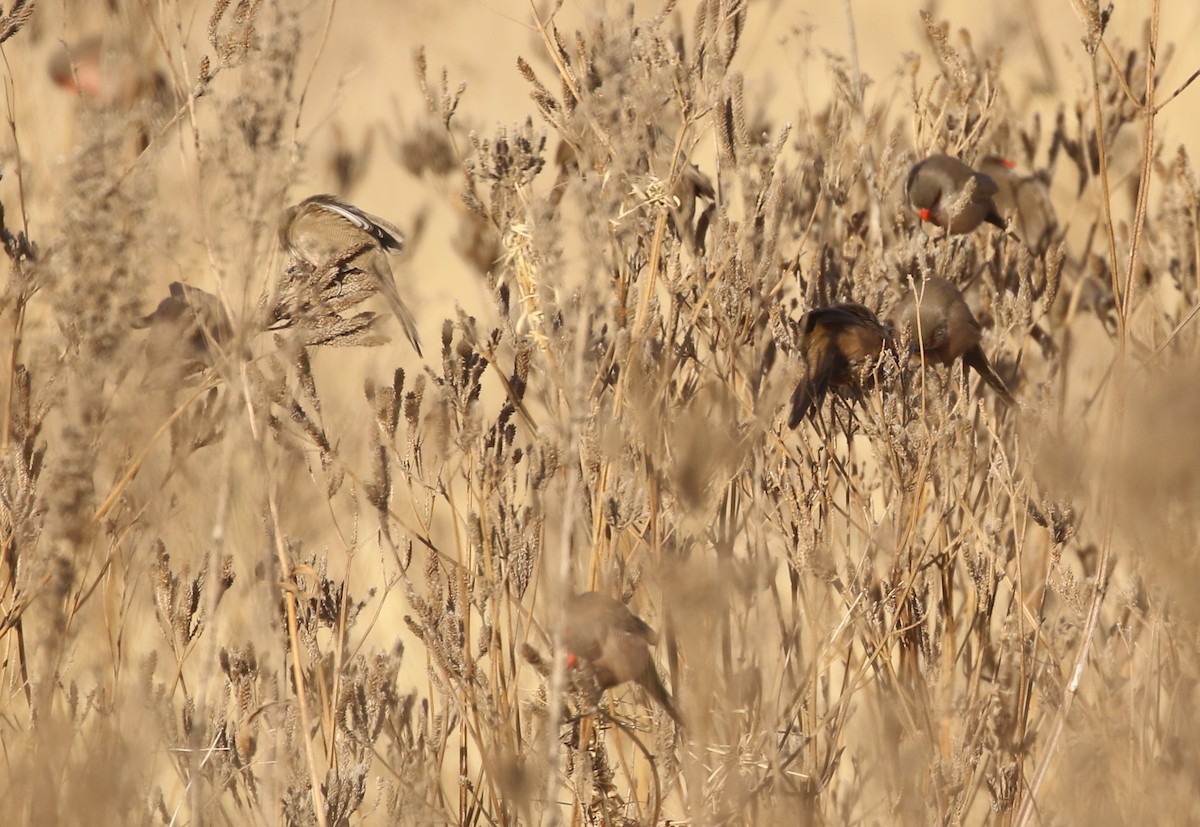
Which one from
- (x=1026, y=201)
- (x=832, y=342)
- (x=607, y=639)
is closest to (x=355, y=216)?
(x=832, y=342)

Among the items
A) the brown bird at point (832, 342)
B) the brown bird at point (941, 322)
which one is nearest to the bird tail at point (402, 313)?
the brown bird at point (832, 342)

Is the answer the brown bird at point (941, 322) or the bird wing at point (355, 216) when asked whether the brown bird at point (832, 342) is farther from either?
the bird wing at point (355, 216)

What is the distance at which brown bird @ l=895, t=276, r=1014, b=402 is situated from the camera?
227cm

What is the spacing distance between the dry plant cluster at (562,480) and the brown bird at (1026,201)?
12.6 inches

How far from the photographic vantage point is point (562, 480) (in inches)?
86.5

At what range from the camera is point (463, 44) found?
17.2ft

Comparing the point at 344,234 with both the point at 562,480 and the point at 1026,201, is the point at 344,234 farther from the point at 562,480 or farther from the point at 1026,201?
the point at 1026,201

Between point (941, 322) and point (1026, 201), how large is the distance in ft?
4.40

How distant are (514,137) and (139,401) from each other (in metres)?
1.05

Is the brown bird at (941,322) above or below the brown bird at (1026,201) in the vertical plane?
below

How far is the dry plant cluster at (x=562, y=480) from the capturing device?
1.36m

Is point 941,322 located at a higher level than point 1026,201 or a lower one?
lower

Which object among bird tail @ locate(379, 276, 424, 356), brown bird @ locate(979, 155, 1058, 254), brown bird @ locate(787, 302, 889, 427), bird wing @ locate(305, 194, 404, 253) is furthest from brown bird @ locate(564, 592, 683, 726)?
brown bird @ locate(979, 155, 1058, 254)

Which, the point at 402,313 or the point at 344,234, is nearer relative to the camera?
the point at 402,313
